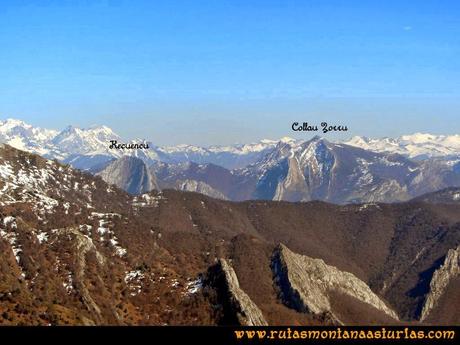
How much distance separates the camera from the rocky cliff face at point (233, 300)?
111125 millimetres

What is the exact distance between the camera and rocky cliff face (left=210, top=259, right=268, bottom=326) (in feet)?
365

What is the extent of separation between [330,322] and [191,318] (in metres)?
39.7

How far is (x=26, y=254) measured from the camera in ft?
454

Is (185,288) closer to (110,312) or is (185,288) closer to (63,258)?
(110,312)

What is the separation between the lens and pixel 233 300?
384 ft

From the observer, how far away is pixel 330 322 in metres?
141
